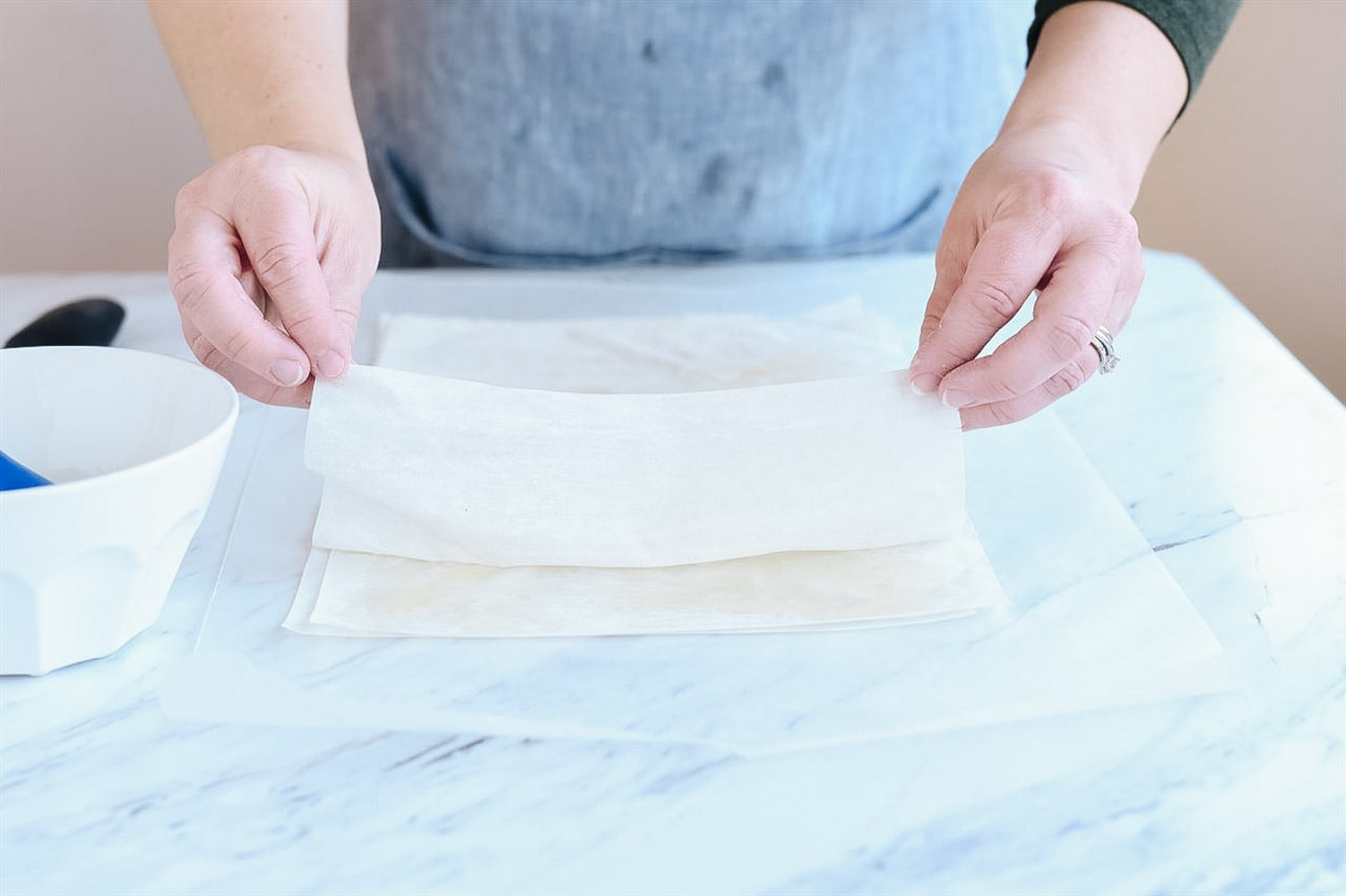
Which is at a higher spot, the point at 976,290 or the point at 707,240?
the point at 976,290

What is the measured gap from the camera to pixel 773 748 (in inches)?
15.6

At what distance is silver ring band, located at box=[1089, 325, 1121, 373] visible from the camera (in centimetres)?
50

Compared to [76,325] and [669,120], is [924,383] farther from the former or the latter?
[76,325]

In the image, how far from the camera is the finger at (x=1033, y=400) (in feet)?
1.66

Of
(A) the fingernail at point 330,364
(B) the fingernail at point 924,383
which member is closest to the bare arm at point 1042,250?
(B) the fingernail at point 924,383

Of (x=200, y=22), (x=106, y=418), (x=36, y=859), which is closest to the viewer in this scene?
(x=36, y=859)

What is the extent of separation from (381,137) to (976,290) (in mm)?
480

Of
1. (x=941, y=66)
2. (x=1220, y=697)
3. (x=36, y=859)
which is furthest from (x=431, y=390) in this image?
(x=941, y=66)

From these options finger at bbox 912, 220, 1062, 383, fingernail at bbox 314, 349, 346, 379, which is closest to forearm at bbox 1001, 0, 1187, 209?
finger at bbox 912, 220, 1062, 383

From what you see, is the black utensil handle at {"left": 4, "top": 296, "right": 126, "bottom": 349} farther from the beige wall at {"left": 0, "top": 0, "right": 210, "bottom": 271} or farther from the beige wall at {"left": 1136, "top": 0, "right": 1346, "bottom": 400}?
the beige wall at {"left": 1136, "top": 0, "right": 1346, "bottom": 400}

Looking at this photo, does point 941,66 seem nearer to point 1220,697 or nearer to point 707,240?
point 707,240

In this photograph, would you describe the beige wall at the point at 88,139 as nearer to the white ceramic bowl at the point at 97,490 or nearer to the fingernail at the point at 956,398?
the white ceramic bowl at the point at 97,490

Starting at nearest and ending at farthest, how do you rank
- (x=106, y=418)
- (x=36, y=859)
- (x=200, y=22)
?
(x=36, y=859) < (x=106, y=418) < (x=200, y=22)

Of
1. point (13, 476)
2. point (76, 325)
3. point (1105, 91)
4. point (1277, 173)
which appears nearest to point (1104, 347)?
point (1105, 91)
